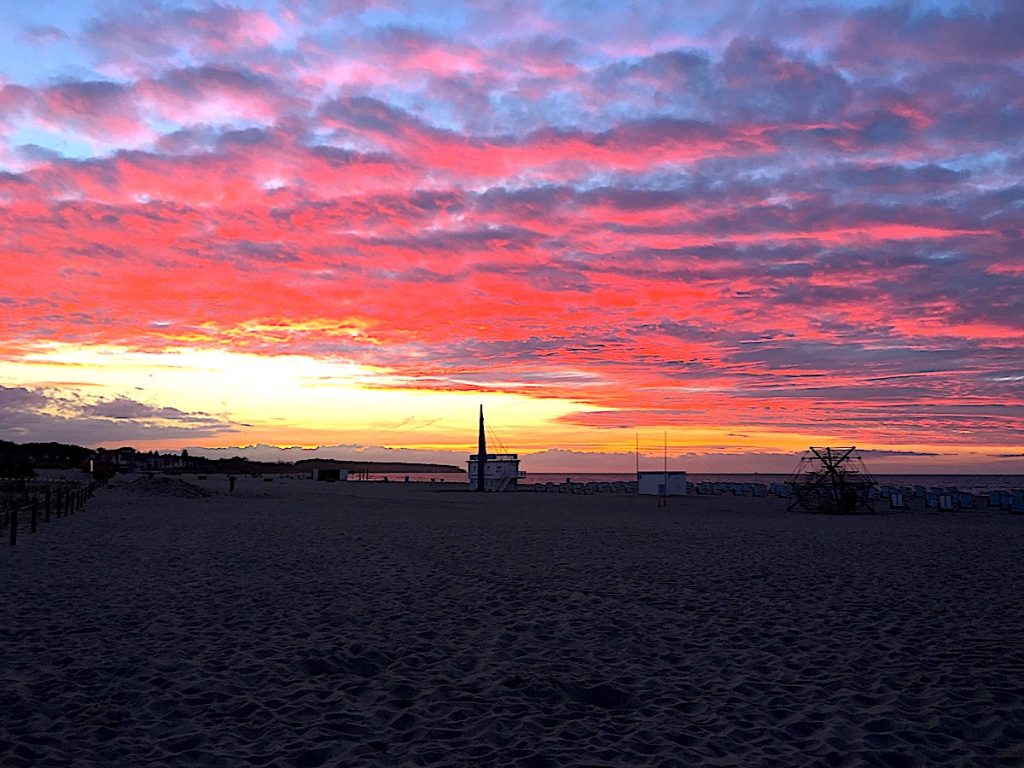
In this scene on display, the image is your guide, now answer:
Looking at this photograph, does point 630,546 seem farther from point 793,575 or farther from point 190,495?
point 190,495

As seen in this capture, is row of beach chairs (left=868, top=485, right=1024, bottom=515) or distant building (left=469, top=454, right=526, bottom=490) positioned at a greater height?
distant building (left=469, top=454, right=526, bottom=490)

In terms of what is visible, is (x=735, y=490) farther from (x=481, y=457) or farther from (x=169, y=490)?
(x=169, y=490)

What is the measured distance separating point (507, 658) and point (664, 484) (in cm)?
5103

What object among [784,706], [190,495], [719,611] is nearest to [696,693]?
[784,706]

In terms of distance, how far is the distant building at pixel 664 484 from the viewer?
5897 centimetres

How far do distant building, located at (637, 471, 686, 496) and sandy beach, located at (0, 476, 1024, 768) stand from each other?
40.2 meters

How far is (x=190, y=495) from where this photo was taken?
45906 mm

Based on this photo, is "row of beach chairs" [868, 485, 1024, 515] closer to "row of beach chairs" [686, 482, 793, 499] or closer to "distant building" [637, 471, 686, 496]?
"row of beach chairs" [686, 482, 793, 499]

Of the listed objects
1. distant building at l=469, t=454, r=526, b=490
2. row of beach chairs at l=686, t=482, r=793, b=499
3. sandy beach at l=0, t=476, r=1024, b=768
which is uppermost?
distant building at l=469, t=454, r=526, b=490

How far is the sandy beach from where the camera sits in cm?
629

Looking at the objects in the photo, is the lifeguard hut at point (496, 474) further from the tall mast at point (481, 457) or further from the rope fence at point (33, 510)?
the rope fence at point (33, 510)

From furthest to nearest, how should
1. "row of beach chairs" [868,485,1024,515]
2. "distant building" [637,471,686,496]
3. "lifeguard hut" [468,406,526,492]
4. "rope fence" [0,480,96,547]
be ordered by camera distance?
"lifeguard hut" [468,406,526,492] → "distant building" [637,471,686,496] → "row of beach chairs" [868,485,1024,515] → "rope fence" [0,480,96,547]

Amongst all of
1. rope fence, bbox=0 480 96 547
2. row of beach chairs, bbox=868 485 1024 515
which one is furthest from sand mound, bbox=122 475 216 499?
row of beach chairs, bbox=868 485 1024 515

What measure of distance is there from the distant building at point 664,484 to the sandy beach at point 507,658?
4024 cm
